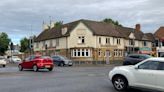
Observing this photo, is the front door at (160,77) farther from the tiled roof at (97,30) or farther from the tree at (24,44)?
the tree at (24,44)

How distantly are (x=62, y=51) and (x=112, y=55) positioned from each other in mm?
10570

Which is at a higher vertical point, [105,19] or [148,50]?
[105,19]

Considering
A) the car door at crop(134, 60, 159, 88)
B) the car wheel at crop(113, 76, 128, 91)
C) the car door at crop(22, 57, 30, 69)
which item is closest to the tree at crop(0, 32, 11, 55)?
the car door at crop(22, 57, 30, 69)

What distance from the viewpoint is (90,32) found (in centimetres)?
6650

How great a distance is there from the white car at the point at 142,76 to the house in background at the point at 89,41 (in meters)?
48.9

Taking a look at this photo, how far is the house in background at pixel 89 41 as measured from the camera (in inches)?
2618

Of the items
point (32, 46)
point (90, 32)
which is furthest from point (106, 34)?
point (32, 46)

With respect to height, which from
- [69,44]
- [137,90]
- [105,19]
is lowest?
[137,90]

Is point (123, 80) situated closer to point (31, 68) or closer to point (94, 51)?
point (31, 68)

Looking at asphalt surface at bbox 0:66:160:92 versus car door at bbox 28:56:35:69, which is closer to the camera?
asphalt surface at bbox 0:66:160:92

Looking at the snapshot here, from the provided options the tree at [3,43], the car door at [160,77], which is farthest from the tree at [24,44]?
the car door at [160,77]

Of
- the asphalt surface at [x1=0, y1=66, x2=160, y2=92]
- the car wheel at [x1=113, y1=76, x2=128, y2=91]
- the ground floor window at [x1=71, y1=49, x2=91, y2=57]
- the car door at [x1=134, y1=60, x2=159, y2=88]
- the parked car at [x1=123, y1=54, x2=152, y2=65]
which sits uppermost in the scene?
the ground floor window at [x1=71, y1=49, x2=91, y2=57]

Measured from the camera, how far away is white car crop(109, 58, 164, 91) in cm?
1237

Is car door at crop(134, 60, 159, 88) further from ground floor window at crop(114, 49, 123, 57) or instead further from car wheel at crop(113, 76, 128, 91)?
ground floor window at crop(114, 49, 123, 57)
